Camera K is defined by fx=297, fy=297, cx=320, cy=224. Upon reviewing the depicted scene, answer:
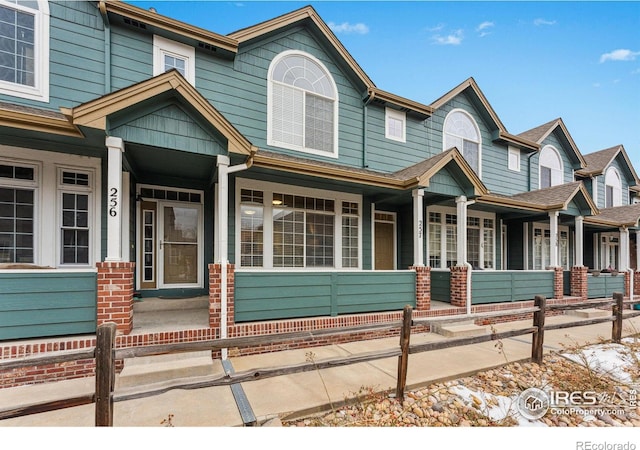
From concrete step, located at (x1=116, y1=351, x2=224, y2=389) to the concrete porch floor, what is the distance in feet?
1.42

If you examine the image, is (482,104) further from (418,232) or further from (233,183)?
(233,183)

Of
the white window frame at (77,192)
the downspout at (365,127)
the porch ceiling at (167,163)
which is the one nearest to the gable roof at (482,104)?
the downspout at (365,127)

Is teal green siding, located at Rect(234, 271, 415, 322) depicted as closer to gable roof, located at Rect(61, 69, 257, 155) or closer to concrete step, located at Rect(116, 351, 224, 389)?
concrete step, located at Rect(116, 351, 224, 389)

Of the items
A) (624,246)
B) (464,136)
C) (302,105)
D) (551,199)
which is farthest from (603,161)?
(302,105)

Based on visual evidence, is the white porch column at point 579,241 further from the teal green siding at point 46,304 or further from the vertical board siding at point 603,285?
the teal green siding at point 46,304

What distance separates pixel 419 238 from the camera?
22.1ft

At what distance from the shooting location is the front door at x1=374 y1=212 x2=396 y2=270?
866 centimetres

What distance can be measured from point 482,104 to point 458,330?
776cm

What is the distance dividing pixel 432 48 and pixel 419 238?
5.20 m

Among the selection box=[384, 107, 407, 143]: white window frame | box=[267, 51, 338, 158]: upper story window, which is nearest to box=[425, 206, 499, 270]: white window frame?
box=[384, 107, 407, 143]: white window frame

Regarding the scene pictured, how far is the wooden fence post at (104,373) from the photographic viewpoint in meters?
2.38
